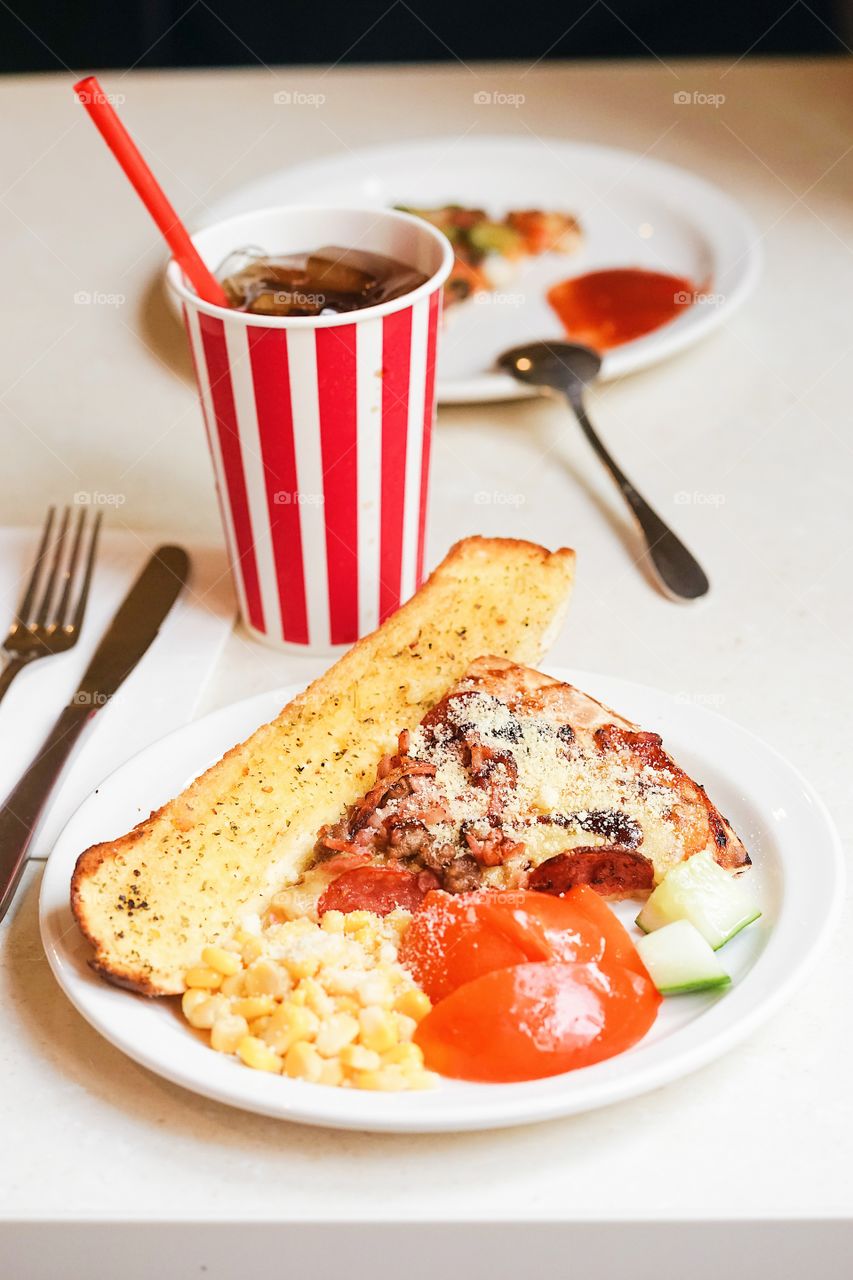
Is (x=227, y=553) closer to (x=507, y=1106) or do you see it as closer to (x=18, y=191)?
(x=507, y=1106)

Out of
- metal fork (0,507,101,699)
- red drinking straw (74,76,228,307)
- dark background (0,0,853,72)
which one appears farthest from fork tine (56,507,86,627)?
dark background (0,0,853,72)

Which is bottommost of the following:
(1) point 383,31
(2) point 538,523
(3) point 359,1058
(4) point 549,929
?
(1) point 383,31

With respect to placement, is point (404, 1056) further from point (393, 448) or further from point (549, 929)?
point (393, 448)

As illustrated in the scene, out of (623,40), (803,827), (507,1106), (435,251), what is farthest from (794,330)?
(623,40)

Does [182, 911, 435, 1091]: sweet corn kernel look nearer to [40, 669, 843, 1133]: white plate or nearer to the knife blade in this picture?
[40, 669, 843, 1133]: white plate

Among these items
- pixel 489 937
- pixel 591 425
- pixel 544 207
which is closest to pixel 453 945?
pixel 489 937

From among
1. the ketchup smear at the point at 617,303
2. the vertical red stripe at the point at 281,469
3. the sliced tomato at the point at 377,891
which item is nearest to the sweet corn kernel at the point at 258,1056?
the sliced tomato at the point at 377,891
